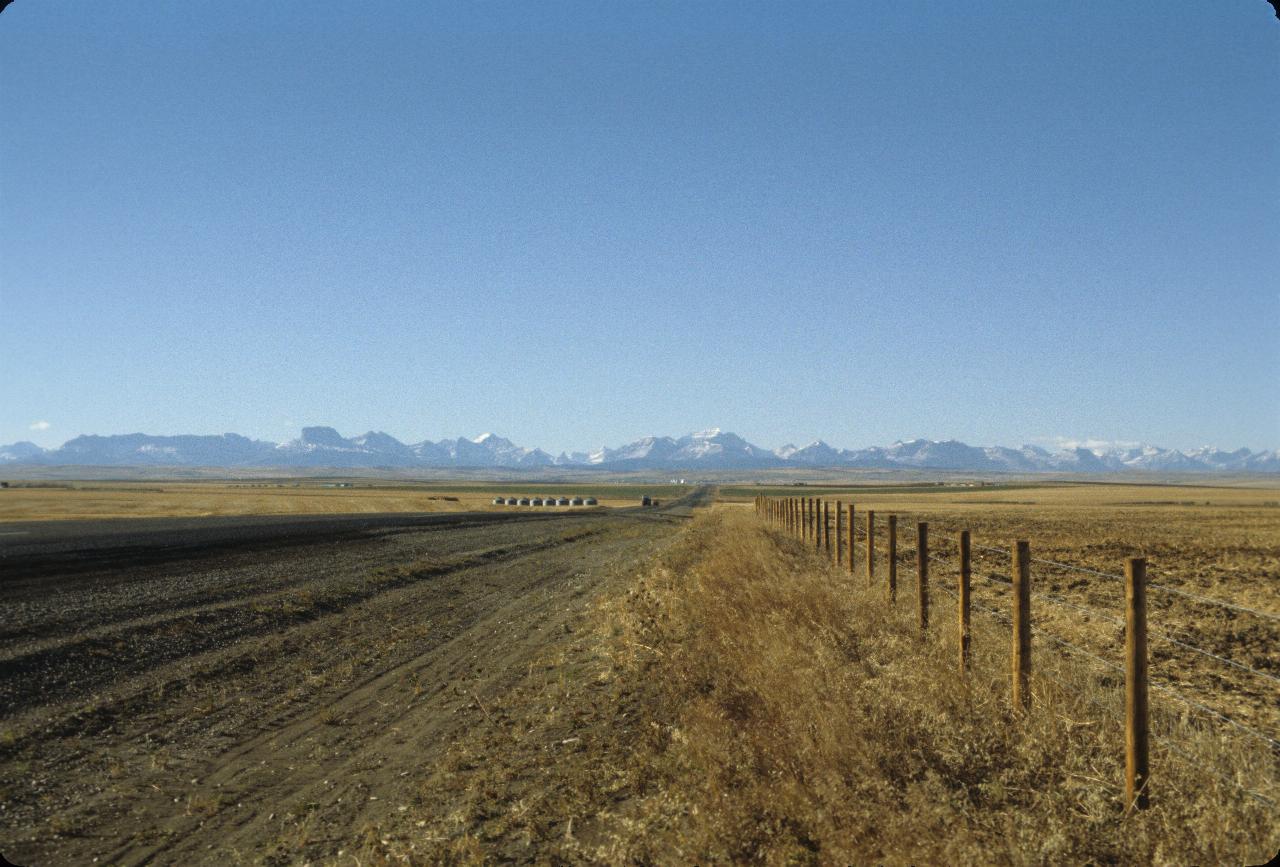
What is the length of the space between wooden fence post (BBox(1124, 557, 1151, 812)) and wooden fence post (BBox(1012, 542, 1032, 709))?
1.61 meters

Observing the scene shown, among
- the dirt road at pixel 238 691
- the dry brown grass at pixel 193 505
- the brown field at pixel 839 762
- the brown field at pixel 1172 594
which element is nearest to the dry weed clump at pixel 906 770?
the brown field at pixel 839 762

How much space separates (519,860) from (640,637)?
7.06 meters

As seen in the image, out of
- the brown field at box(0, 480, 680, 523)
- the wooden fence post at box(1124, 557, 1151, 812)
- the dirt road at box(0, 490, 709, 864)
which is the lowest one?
the brown field at box(0, 480, 680, 523)

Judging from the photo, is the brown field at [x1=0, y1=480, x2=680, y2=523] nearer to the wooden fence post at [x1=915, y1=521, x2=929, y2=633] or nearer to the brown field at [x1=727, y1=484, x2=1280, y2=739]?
the brown field at [x1=727, y1=484, x2=1280, y2=739]

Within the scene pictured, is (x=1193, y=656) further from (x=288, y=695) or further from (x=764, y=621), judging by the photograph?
(x=288, y=695)

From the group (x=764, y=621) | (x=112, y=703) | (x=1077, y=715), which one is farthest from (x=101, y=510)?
(x=1077, y=715)

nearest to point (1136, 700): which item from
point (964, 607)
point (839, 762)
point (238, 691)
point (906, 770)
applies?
point (906, 770)

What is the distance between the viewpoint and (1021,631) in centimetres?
806

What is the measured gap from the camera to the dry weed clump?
554 cm

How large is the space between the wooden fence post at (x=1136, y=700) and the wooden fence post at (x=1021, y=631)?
1614 mm

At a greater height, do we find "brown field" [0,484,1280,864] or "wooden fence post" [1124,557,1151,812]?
"wooden fence post" [1124,557,1151,812]

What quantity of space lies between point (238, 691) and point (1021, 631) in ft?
32.6

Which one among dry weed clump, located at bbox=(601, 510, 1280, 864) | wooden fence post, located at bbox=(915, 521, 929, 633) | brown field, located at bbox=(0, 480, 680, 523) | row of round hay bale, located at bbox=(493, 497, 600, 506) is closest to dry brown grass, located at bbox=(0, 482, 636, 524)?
brown field, located at bbox=(0, 480, 680, 523)

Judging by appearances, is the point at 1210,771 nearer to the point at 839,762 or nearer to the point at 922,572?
the point at 839,762
